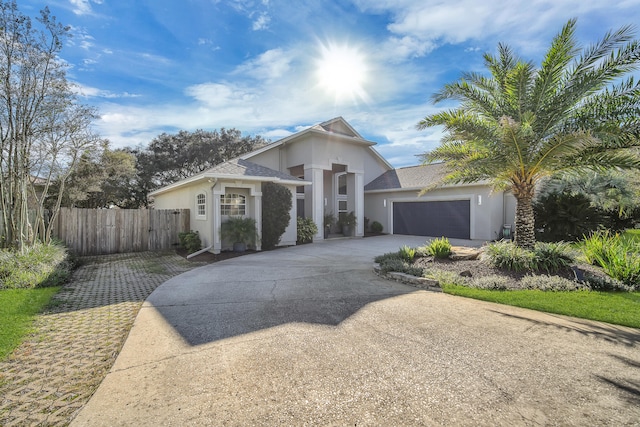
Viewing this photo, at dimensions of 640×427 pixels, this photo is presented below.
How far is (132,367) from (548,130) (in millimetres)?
10225

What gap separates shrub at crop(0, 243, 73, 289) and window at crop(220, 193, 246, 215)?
538 centimetres

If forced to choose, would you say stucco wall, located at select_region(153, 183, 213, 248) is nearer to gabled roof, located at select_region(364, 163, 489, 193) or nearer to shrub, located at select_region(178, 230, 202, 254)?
shrub, located at select_region(178, 230, 202, 254)

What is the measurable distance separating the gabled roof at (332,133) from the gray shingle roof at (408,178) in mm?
2588

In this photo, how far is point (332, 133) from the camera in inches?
663

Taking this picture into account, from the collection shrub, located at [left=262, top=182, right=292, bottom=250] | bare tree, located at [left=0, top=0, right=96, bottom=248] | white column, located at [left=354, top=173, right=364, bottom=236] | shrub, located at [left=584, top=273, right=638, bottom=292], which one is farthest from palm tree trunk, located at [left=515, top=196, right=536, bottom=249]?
bare tree, located at [left=0, top=0, right=96, bottom=248]

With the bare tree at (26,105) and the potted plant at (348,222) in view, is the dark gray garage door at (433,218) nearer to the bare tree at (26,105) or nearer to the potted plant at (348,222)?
the potted plant at (348,222)

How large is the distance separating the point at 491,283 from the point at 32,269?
34.8 feet

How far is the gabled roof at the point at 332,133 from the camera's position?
1623 centimetres

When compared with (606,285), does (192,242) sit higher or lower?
higher

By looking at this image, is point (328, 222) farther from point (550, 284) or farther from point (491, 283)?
point (550, 284)

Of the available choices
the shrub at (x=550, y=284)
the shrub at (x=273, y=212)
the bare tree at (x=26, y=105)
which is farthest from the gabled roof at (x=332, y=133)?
the shrub at (x=550, y=284)

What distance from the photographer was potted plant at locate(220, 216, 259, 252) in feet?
39.4

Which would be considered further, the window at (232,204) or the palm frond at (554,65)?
the window at (232,204)

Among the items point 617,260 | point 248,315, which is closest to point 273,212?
point 248,315
